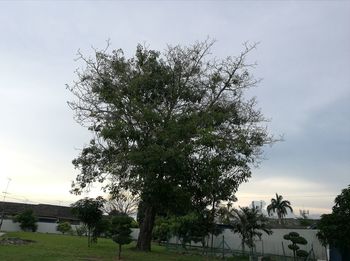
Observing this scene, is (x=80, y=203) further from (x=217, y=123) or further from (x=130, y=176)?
(x=217, y=123)

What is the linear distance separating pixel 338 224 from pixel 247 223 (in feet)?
29.9

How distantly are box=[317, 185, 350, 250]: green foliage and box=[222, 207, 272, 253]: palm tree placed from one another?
24.8 ft

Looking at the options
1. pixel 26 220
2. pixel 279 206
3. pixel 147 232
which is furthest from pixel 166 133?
pixel 279 206

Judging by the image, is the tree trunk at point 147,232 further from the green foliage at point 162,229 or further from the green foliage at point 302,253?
the green foliage at point 162,229

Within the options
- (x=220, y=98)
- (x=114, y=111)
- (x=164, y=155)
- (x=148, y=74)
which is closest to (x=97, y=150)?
(x=114, y=111)

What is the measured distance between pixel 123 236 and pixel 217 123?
7.40 m

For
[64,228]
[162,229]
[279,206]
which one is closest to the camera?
[162,229]

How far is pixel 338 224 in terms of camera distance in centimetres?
2495

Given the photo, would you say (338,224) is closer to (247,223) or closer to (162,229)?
(247,223)

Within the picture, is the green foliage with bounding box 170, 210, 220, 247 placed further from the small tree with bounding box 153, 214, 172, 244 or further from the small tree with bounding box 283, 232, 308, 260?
the small tree with bounding box 283, 232, 308, 260

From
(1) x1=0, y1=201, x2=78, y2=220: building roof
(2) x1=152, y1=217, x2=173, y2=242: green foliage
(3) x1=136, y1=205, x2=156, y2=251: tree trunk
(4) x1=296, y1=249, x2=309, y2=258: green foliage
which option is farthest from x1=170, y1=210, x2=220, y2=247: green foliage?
(1) x1=0, y1=201, x2=78, y2=220: building roof

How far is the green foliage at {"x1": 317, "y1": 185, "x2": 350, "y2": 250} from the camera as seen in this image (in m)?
24.5

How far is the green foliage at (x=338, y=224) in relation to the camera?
24.5 m

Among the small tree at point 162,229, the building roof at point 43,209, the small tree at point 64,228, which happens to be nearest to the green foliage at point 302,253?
the small tree at point 162,229
